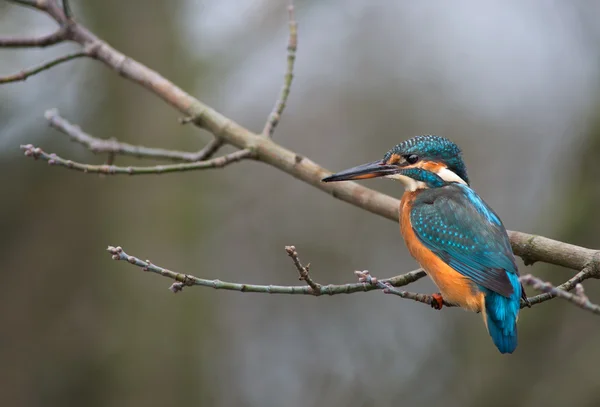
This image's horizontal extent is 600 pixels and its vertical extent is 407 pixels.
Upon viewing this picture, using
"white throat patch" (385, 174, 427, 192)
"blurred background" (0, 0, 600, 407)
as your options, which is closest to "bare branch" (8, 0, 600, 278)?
"white throat patch" (385, 174, 427, 192)

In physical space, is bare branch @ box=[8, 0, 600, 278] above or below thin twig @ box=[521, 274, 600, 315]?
above

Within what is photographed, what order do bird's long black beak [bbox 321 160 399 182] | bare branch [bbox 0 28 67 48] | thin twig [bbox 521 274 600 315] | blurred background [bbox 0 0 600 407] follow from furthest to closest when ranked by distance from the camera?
blurred background [bbox 0 0 600 407] < bare branch [bbox 0 28 67 48] < bird's long black beak [bbox 321 160 399 182] < thin twig [bbox 521 274 600 315]

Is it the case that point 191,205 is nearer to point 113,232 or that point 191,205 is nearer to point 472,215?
point 113,232

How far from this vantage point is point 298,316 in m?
5.95

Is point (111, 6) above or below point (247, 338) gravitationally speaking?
above

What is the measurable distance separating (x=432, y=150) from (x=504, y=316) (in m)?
0.76

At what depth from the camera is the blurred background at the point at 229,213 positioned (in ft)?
16.9

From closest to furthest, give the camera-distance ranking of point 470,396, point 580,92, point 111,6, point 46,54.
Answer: point 470,396 → point 580,92 → point 46,54 → point 111,6

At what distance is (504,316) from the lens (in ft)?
6.51

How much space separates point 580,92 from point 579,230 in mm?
1509

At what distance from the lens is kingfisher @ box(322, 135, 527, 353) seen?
2039mm

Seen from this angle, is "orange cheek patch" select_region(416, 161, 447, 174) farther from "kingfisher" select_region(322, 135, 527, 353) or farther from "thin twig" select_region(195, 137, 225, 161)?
"thin twig" select_region(195, 137, 225, 161)

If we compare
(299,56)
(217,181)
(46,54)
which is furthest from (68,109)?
(299,56)

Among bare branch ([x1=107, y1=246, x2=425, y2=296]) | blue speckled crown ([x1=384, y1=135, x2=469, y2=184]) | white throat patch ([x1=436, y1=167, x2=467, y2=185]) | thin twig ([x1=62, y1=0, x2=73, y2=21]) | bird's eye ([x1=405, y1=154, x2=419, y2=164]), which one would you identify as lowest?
Answer: bare branch ([x1=107, y1=246, x2=425, y2=296])
